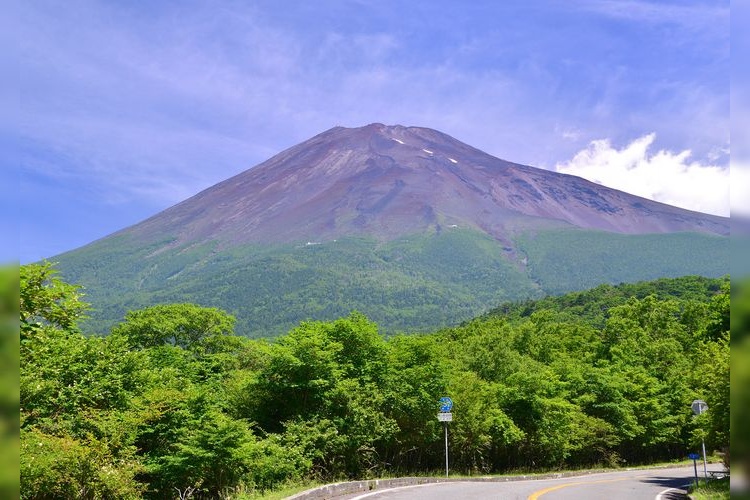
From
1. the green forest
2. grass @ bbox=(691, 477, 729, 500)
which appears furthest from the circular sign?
grass @ bbox=(691, 477, 729, 500)

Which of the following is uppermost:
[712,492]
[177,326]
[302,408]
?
[177,326]

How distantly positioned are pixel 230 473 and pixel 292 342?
5819mm

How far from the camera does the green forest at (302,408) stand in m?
13.5

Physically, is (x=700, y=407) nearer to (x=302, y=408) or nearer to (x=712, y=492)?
(x=712, y=492)

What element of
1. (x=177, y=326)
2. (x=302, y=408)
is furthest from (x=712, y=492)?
(x=177, y=326)

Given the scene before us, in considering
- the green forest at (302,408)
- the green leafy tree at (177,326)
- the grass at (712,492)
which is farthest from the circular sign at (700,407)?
the green leafy tree at (177,326)

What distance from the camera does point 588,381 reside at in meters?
36.5

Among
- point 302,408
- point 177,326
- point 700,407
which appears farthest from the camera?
point 177,326

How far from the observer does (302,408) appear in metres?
20.5

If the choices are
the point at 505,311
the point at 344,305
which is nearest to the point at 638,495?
the point at 505,311

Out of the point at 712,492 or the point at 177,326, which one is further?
the point at 177,326

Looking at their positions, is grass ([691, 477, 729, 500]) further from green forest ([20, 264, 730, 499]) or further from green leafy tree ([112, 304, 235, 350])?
green leafy tree ([112, 304, 235, 350])

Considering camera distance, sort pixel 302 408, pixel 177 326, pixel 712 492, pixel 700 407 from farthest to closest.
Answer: pixel 177 326 < pixel 302 408 < pixel 700 407 < pixel 712 492

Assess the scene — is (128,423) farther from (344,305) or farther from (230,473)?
(344,305)
